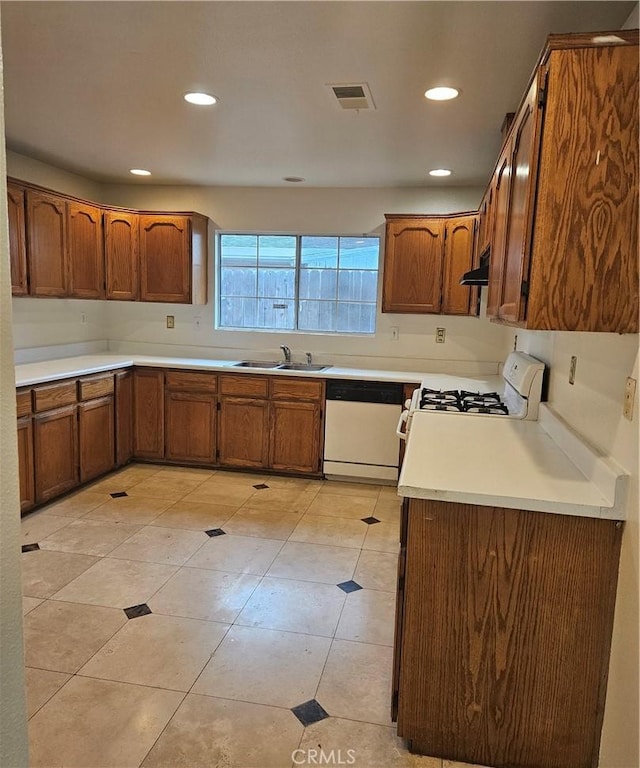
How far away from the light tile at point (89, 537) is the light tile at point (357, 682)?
1507 millimetres

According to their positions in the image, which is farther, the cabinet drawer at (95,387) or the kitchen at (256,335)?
the kitchen at (256,335)

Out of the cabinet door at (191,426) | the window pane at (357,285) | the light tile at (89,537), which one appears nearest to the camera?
the light tile at (89,537)

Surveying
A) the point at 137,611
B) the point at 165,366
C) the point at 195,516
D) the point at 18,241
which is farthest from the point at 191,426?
the point at 137,611

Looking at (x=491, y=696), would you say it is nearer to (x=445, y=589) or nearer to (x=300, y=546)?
(x=445, y=589)

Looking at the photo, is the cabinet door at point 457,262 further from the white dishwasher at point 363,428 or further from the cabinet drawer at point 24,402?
the cabinet drawer at point 24,402

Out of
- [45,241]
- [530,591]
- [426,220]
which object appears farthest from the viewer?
[426,220]

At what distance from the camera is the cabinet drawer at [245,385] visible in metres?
4.41

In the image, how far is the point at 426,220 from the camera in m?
4.29

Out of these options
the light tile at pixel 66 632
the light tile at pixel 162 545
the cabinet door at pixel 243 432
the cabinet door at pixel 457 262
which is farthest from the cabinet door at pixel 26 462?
the cabinet door at pixel 457 262

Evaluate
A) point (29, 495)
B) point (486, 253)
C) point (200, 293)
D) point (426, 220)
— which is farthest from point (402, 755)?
point (200, 293)

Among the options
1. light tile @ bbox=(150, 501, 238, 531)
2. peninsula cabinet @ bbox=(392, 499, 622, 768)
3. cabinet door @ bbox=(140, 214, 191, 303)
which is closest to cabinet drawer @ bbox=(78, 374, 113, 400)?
cabinet door @ bbox=(140, 214, 191, 303)

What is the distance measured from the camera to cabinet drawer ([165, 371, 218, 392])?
14.8ft

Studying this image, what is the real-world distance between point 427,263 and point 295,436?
1.68 m

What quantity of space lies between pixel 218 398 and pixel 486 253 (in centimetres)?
240
